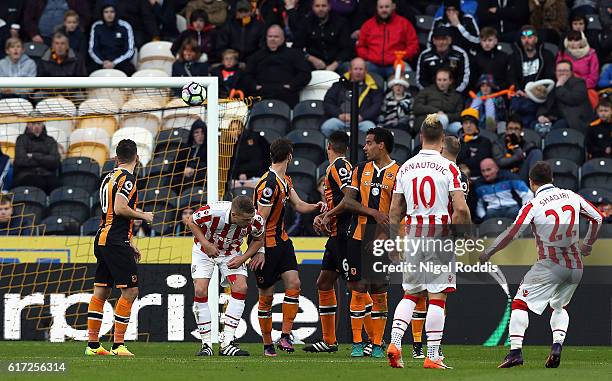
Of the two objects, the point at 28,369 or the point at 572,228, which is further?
the point at 572,228

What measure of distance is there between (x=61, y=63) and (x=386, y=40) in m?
5.20

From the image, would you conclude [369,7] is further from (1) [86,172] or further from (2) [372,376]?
(2) [372,376]

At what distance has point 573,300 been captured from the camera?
15703 mm

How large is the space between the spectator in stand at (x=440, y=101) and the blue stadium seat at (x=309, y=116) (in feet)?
4.73

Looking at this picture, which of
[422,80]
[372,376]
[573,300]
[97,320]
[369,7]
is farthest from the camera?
[369,7]

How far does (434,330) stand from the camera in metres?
11.0

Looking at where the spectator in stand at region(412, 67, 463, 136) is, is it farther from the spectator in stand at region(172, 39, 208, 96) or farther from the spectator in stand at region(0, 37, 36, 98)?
the spectator in stand at region(0, 37, 36, 98)

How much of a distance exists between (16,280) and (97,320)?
10.3 ft

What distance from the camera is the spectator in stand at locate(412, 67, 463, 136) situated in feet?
62.7

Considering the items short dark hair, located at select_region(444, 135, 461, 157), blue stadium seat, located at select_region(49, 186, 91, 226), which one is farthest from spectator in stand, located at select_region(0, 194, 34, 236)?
short dark hair, located at select_region(444, 135, 461, 157)

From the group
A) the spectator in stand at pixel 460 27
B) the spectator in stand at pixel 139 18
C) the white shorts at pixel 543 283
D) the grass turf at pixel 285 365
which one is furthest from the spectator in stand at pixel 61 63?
the white shorts at pixel 543 283

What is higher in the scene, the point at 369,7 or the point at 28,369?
the point at 369,7

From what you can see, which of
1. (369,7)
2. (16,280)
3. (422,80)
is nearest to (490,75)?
(422,80)

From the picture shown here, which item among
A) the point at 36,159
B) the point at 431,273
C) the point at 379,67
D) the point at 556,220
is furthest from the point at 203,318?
the point at 379,67
